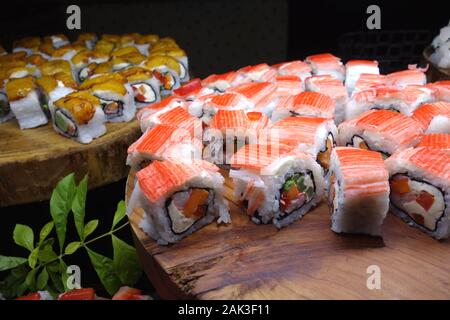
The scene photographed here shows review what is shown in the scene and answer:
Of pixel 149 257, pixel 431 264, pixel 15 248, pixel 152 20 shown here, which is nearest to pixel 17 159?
pixel 15 248

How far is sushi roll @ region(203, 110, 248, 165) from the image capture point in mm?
1553

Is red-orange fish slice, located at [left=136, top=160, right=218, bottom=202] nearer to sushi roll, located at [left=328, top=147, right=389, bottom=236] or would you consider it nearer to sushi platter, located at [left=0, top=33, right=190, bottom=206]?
sushi roll, located at [left=328, top=147, right=389, bottom=236]

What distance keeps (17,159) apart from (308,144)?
1332 mm

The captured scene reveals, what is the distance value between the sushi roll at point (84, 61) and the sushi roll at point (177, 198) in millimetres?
1727

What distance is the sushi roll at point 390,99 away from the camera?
5.69 ft

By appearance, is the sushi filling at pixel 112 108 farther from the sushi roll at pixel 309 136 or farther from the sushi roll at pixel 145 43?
the sushi roll at pixel 309 136

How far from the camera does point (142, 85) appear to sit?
257 cm

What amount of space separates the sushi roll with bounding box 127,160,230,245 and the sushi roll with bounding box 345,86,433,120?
2.64 ft

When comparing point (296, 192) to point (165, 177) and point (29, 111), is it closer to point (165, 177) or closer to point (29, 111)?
point (165, 177)

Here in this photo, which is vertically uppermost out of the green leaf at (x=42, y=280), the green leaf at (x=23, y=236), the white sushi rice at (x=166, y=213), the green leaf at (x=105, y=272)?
the white sushi rice at (x=166, y=213)

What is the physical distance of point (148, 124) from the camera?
1.71 metres

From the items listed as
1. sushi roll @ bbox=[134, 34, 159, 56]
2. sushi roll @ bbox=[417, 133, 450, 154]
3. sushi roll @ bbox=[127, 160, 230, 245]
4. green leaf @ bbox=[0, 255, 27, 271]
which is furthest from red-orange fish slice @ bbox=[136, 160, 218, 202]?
A: sushi roll @ bbox=[134, 34, 159, 56]

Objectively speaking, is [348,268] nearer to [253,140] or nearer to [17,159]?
[253,140]

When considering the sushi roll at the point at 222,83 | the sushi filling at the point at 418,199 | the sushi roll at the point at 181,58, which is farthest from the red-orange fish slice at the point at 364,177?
the sushi roll at the point at 181,58
